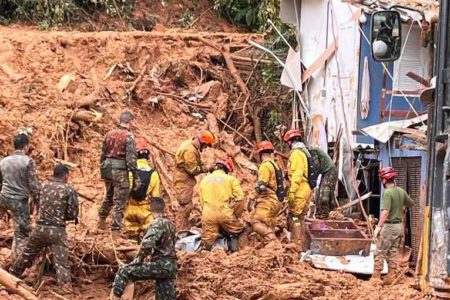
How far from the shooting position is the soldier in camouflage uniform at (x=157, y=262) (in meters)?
10.9

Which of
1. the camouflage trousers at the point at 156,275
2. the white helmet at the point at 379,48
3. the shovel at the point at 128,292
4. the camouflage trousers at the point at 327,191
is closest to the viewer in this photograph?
the white helmet at the point at 379,48

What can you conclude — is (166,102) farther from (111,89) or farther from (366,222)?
(366,222)

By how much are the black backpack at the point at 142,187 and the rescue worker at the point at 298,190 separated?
234 centimetres

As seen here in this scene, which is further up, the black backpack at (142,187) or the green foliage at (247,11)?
the green foliage at (247,11)

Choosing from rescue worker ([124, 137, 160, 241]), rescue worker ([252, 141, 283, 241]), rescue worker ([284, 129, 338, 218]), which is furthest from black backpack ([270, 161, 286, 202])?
rescue worker ([124, 137, 160, 241])

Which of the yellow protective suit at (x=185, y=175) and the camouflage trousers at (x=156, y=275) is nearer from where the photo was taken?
the camouflage trousers at (x=156, y=275)

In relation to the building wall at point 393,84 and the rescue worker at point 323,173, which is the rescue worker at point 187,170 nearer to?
the rescue worker at point 323,173

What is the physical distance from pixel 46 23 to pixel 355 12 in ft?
28.3

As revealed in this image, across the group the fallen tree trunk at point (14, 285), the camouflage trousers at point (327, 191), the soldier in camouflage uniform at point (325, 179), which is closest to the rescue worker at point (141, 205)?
the fallen tree trunk at point (14, 285)

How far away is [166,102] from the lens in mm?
19359

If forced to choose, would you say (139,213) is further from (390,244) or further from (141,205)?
(390,244)

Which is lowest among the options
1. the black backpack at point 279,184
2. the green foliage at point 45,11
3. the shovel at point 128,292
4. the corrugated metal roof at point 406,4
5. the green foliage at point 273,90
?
the shovel at point 128,292

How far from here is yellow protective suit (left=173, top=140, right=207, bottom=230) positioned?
14219mm

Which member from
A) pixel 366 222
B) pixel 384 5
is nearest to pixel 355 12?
pixel 384 5
